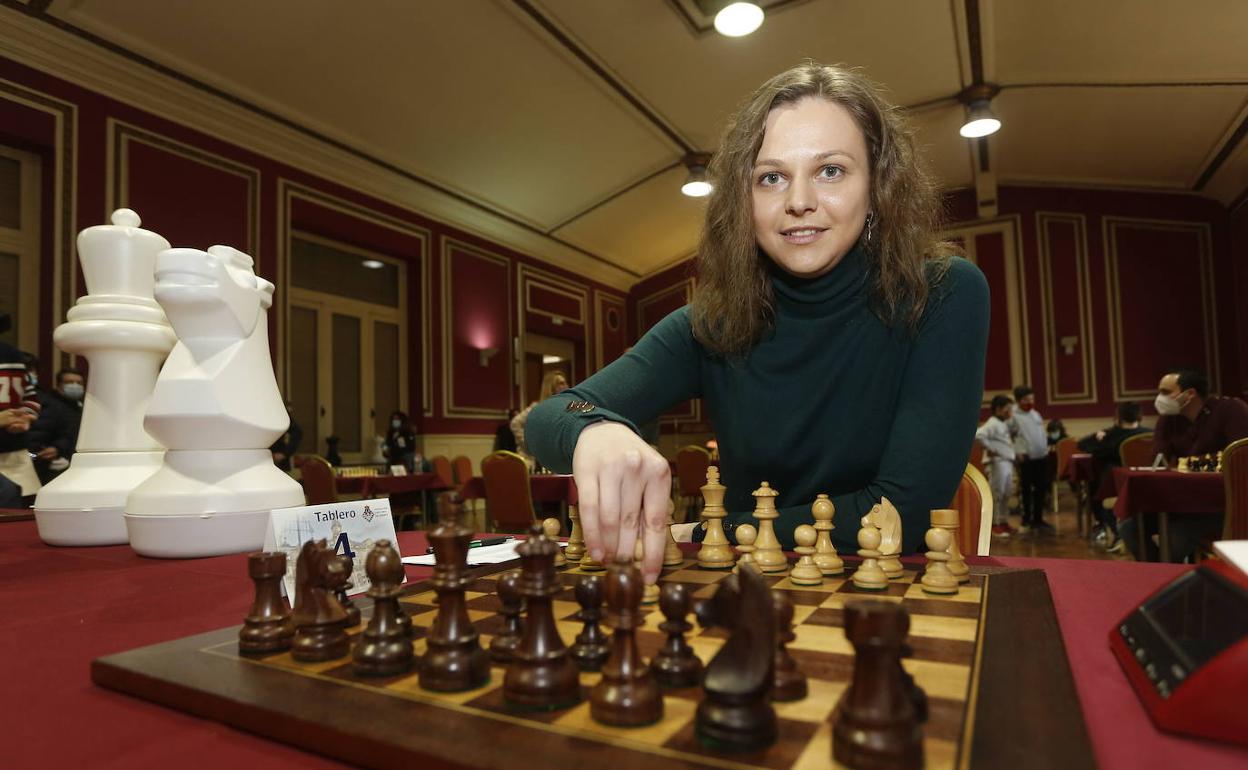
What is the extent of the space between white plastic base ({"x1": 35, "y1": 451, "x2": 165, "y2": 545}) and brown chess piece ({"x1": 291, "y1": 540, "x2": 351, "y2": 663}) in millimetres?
895

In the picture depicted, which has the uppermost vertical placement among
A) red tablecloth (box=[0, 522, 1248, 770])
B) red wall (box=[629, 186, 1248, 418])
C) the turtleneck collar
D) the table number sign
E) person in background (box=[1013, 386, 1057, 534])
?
red wall (box=[629, 186, 1248, 418])

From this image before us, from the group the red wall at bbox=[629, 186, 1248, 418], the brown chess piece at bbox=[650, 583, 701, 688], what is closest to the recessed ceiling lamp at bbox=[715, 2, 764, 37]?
the brown chess piece at bbox=[650, 583, 701, 688]

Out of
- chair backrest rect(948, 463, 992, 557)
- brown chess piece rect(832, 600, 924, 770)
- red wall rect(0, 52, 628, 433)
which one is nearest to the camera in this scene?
brown chess piece rect(832, 600, 924, 770)

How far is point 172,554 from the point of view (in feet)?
3.79

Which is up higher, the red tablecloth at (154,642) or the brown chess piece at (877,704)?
the brown chess piece at (877,704)

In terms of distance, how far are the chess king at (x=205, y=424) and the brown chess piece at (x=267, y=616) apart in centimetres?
56

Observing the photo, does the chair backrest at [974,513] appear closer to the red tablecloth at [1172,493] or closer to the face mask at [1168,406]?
the red tablecloth at [1172,493]

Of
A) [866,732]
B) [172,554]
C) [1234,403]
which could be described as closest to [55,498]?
[172,554]

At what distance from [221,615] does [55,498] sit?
773 mm

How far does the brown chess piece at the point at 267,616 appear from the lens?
0.61 meters

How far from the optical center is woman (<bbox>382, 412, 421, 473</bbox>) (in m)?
6.69

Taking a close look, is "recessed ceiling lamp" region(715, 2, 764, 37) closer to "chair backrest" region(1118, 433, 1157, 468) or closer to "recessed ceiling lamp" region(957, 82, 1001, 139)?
"recessed ceiling lamp" region(957, 82, 1001, 139)

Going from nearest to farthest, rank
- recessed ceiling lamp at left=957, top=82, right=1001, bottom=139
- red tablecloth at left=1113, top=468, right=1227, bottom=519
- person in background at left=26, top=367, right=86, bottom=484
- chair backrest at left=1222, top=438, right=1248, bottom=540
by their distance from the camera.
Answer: chair backrest at left=1222, top=438, right=1248, bottom=540 → red tablecloth at left=1113, top=468, right=1227, bottom=519 → person in background at left=26, top=367, right=86, bottom=484 → recessed ceiling lamp at left=957, top=82, right=1001, bottom=139

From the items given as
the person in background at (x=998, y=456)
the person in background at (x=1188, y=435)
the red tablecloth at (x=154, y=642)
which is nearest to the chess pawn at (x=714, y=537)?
the red tablecloth at (x=154, y=642)
